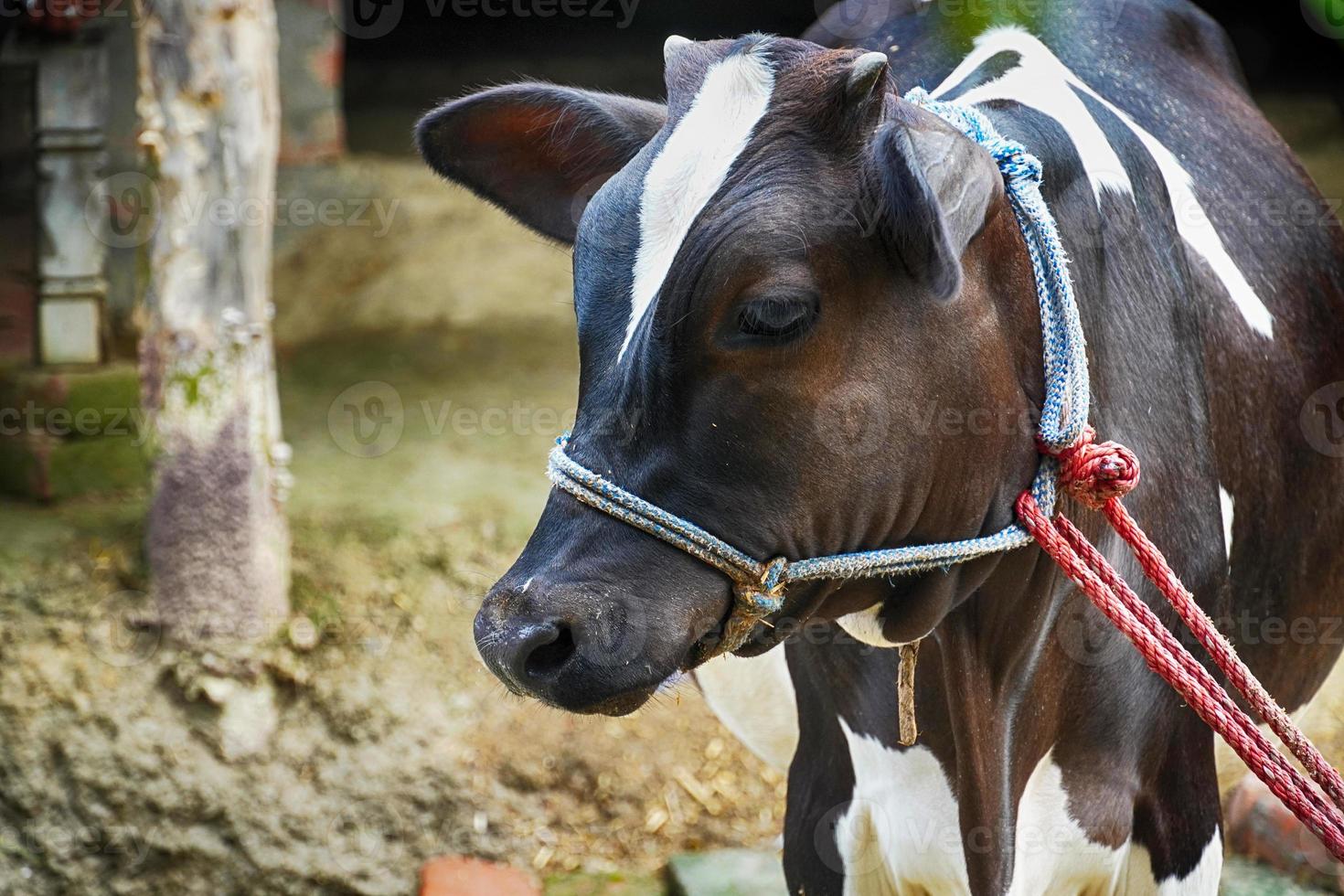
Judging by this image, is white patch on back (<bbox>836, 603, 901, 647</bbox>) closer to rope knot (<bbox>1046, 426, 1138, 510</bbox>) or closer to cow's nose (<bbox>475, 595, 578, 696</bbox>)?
rope knot (<bbox>1046, 426, 1138, 510</bbox>)

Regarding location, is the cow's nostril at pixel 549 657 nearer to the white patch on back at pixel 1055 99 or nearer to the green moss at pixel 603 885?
the white patch on back at pixel 1055 99

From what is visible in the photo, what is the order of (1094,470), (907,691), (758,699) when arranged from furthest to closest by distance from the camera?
1. (758,699)
2. (907,691)
3. (1094,470)

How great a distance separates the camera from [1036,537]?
1.80m

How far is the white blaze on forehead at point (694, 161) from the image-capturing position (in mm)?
1641

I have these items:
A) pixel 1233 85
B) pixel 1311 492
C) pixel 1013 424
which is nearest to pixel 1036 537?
pixel 1013 424

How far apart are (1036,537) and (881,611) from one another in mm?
211

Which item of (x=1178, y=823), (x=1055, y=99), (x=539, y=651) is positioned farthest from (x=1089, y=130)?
(x=539, y=651)

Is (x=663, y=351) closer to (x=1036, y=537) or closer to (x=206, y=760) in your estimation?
(x=1036, y=537)

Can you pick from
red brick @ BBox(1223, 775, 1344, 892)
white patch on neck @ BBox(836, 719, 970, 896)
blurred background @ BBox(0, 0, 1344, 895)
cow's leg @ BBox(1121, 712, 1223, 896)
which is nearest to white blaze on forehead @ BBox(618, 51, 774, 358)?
white patch on neck @ BBox(836, 719, 970, 896)

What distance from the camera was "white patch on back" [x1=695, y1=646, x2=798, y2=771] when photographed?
2861mm

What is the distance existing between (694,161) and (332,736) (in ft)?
8.92

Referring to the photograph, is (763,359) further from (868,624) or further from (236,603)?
(236,603)

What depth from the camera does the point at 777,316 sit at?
1.61 meters

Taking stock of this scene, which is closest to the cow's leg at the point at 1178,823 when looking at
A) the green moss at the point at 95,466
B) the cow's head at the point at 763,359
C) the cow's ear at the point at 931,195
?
the cow's head at the point at 763,359
